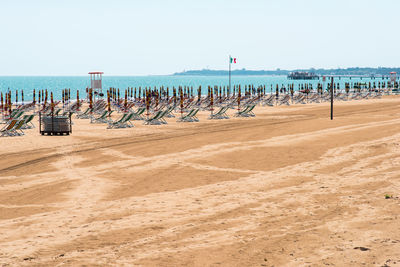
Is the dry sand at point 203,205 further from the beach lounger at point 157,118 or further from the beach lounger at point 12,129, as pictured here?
the beach lounger at point 157,118

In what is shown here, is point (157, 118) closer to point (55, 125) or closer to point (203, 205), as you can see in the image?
point (55, 125)

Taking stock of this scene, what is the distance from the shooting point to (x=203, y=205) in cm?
607

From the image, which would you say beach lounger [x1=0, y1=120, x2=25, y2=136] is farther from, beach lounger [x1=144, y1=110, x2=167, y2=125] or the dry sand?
beach lounger [x1=144, y1=110, x2=167, y2=125]

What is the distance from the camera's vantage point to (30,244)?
15.3 feet

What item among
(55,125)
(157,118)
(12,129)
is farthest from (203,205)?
(157,118)

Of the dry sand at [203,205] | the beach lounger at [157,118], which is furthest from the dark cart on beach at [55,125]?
the beach lounger at [157,118]

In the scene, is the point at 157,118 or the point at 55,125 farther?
the point at 157,118

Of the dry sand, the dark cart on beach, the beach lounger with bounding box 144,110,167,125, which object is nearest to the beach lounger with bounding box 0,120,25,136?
the dark cart on beach

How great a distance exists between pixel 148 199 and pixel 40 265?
96.3 inches

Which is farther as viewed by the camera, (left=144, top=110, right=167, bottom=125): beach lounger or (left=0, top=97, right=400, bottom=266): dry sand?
(left=144, top=110, right=167, bottom=125): beach lounger

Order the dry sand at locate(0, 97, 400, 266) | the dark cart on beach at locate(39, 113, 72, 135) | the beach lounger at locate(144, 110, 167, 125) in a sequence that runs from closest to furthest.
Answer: the dry sand at locate(0, 97, 400, 266)
the dark cart on beach at locate(39, 113, 72, 135)
the beach lounger at locate(144, 110, 167, 125)

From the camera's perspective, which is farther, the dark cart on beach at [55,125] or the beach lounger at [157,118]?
the beach lounger at [157,118]

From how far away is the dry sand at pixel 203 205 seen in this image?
438 cm

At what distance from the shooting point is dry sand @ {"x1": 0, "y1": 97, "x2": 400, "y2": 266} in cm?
438
